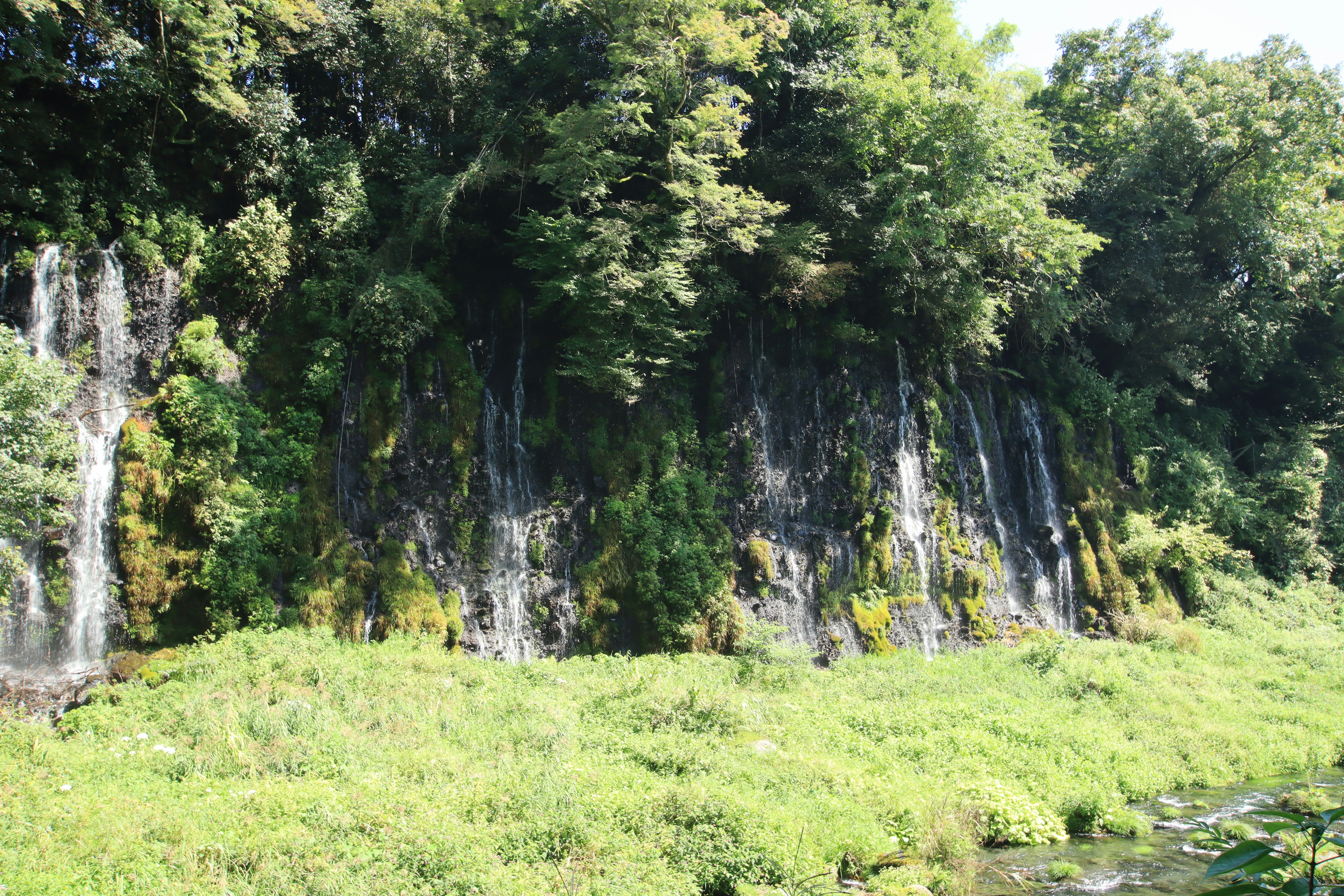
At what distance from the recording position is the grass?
6.81 metres

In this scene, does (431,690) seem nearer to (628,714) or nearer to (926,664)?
(628,714)

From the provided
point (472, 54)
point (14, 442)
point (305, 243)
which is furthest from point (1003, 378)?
point (14, 442)

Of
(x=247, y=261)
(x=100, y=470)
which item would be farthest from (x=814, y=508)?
(x=100, y=470)

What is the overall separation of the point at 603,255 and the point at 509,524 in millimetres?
5427

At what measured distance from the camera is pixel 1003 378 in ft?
71.2

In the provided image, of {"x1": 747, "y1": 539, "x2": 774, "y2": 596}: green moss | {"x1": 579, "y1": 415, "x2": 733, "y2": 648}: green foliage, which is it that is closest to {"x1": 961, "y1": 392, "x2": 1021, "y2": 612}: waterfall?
{"x1": 747, "y1": 539, "x2": 774, "y2": 596}: green moss

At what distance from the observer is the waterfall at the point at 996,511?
1898 centimetres

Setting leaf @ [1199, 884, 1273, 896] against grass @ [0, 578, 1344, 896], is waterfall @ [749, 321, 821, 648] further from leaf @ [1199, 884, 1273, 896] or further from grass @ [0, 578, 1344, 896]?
leaf @ [1199, 884, 1273, 896]

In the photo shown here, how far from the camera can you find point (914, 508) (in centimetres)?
1834

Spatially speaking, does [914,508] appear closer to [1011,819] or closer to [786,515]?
[786,515]

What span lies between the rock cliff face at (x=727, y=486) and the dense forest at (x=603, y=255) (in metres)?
0.14

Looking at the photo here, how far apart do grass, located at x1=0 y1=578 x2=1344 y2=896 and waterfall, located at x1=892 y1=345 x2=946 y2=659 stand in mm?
1623

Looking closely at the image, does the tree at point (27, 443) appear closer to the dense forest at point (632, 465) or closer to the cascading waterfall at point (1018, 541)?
the dense forest at point (632, 465)

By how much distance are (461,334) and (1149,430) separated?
19804mm
